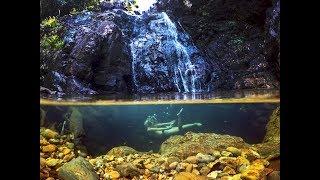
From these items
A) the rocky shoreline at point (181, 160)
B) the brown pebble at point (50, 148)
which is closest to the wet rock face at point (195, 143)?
the rocky shoreline at point (181, 160)

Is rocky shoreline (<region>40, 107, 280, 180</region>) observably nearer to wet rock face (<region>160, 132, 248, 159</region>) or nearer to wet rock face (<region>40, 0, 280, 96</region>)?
wet rock face (<region>160, 132, 248, 159</region>)

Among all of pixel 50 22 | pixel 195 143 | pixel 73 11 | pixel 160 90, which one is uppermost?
pixel 73 11

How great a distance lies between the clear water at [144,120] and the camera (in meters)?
2.65

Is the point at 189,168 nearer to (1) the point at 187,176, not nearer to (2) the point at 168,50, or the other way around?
(1) the point at 187,176

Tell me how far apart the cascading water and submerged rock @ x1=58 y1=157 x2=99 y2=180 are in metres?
0.75

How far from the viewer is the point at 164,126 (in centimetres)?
267

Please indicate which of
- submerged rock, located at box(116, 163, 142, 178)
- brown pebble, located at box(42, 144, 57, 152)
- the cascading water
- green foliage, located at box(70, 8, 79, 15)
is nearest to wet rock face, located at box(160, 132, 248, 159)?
submerged rock, located at box(116, 163, 142, 178)

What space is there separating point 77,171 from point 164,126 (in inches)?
29.7

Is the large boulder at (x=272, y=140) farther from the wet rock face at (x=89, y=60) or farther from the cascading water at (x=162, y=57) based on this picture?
the wet rock face at (x=89, y=60)

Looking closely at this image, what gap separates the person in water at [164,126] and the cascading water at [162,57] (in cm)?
28

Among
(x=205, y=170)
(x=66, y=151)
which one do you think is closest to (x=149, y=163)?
(x=205, y=170)

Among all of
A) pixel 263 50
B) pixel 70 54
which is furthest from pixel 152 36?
pixel 263 50
